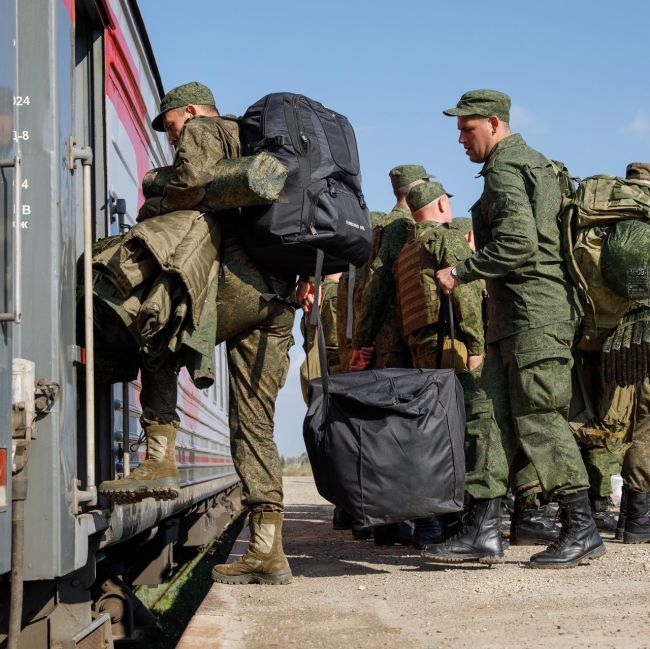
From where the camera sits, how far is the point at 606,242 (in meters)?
5.75

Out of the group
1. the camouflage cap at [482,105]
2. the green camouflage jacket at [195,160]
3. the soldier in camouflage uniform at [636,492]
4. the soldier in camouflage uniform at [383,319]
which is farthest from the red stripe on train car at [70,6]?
the soldier in camouflage uniform at [636,492]

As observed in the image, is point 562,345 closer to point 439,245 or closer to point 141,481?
point 439,245

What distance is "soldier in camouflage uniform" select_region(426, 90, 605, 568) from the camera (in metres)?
5.14

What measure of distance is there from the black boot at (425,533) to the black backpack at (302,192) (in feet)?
7.80

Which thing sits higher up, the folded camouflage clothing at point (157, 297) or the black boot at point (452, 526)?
the folded camouflage clothing at point (157, 297)

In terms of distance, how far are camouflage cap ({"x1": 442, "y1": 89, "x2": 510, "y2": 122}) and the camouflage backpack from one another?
41 centimetres

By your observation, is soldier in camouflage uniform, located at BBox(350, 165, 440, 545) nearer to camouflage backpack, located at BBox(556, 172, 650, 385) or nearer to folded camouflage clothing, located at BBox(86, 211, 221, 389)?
camouflage backpack, located at BBox(556, 172, 650, 385)

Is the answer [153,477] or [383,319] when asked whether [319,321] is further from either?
[383,319]

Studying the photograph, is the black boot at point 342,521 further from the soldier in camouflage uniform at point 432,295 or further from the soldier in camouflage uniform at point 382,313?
the soldier in camouflage uniform at point 432,295

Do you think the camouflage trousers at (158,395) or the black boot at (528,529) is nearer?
the camouflage trousers at (158,395)

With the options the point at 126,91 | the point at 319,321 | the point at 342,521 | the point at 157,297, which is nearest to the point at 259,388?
the point at 319,321

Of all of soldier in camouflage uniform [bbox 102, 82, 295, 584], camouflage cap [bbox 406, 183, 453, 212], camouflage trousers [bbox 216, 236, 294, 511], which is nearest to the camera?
soldier in camouflage uniform [bbox 102, 82, 295, 584]

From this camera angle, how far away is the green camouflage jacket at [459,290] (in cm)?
636

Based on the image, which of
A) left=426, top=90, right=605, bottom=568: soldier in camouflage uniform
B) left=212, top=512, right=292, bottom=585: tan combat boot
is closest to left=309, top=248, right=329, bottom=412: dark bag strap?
left=212, top=512, right=292, bottom=585: tan combat boot
